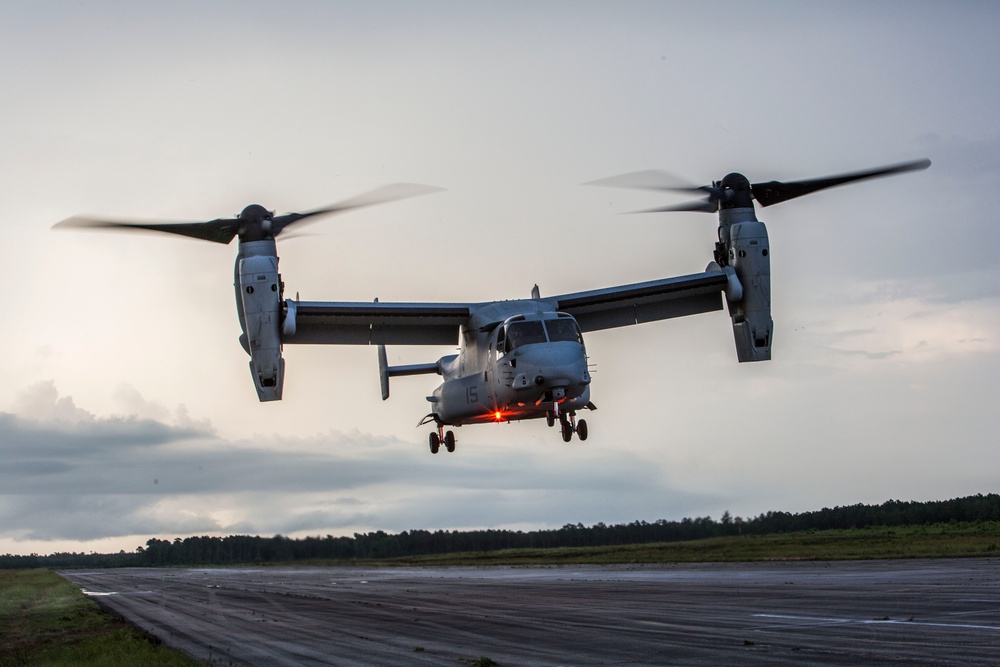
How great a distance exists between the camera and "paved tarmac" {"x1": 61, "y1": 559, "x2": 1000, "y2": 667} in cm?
1441

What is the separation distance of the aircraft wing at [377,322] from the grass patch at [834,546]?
17415 mm

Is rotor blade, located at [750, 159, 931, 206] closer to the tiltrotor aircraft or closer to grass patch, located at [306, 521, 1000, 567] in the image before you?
the tiltrotor aircraft

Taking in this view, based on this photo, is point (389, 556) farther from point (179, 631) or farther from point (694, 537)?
point (179, 631)

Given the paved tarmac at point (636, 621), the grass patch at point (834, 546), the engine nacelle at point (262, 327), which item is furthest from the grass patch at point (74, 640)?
the grass patch at point (834, 546)

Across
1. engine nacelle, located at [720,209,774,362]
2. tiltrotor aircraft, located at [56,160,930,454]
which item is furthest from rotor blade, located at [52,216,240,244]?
engine nacelle, located at [720,209,774,362]

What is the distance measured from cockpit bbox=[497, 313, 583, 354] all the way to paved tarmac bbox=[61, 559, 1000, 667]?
658 centimetres

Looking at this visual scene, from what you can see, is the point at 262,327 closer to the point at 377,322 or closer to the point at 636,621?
the point at 377,322

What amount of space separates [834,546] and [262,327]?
106 ft

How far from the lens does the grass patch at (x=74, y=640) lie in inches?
726

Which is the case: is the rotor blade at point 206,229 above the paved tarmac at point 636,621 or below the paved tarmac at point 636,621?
above

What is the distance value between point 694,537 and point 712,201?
21.8 meters

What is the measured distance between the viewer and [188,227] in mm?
29016

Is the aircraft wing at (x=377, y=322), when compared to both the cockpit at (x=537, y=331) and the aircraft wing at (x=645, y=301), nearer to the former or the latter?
the aircraft wing at (x=645, y=301)

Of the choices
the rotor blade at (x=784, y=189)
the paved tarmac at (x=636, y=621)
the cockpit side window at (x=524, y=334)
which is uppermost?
the rotor blade at (x=784, y=189)
